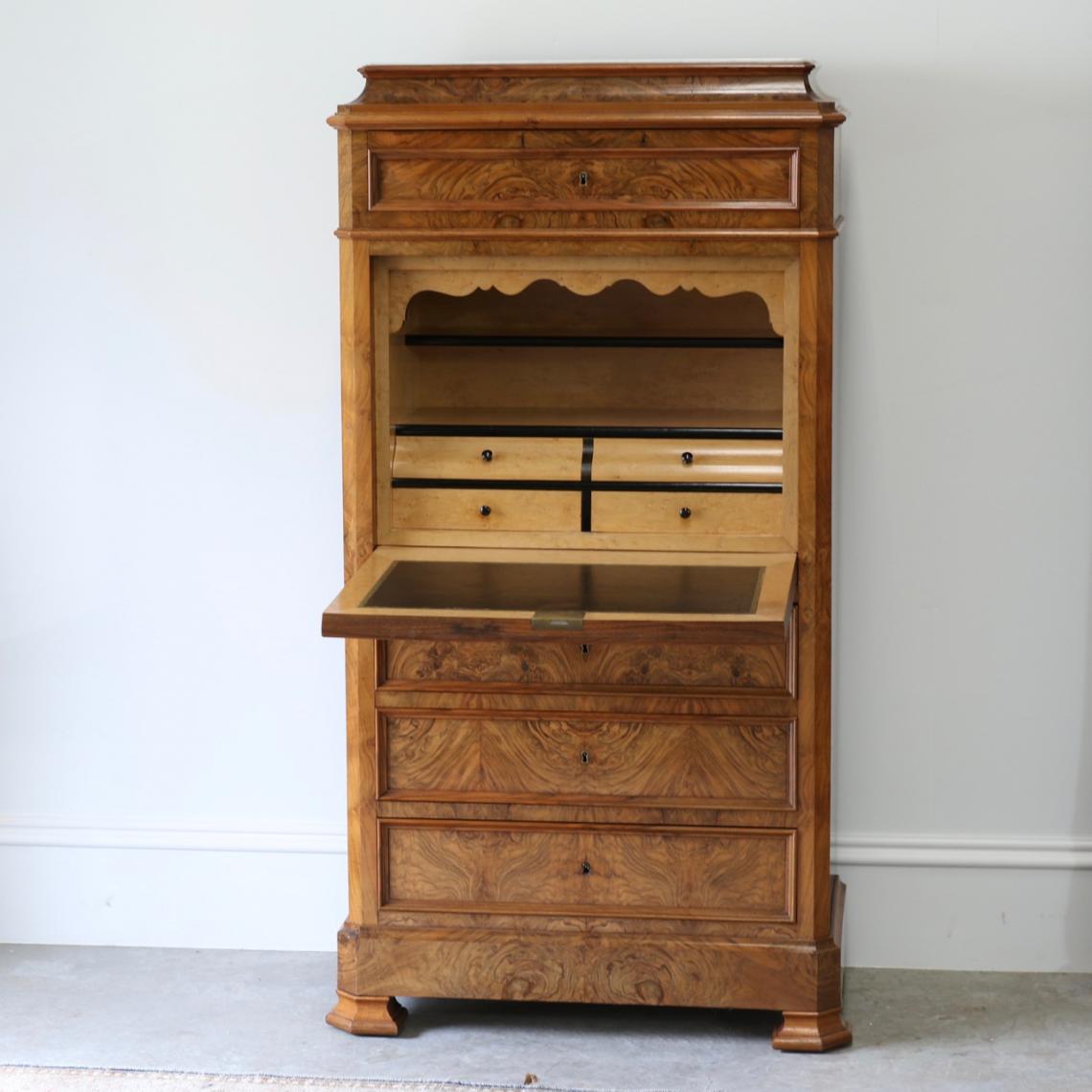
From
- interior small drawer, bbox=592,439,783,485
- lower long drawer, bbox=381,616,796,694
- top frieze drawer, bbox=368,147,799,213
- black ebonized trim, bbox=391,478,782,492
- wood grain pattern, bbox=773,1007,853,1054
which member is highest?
top frieze drawer, bbox=368,147,799,213

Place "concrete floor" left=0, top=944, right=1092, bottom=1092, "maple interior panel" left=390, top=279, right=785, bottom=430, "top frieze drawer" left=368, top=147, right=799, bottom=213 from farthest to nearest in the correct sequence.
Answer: "maple interior panel" left=390, top=279, right=785, bottom=430 < "concrete floor" left=0, top=944, right=1092, bottom=1092 < "top frieze drawer" left=368, top=147, right=799, bottom=213

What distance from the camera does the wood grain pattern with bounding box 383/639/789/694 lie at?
127 inches

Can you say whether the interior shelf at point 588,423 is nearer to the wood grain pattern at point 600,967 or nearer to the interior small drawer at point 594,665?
the interior small drawer at point 594,665

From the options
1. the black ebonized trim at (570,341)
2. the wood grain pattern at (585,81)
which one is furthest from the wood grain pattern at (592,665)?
the wood grain pattern at (585,81)

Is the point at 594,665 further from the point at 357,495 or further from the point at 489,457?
the point at 357,495

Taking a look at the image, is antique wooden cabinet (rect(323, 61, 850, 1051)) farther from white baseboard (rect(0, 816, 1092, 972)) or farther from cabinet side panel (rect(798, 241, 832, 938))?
white baseboard (rect(0, 816, 1092, 972))

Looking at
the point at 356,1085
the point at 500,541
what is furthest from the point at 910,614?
the point at 356,1085

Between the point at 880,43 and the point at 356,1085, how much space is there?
244 cm

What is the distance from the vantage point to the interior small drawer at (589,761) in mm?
3256

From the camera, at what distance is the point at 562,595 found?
296 cm

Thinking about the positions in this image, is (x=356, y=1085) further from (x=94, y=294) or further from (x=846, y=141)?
(x=846, y=141)

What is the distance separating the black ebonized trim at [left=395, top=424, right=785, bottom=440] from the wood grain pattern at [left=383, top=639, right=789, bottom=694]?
1.40 feet

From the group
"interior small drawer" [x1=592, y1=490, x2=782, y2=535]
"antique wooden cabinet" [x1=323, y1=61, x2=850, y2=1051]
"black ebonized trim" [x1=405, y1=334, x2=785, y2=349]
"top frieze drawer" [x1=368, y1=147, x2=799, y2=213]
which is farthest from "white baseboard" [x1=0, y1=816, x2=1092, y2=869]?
"top frieze drawer" [x1=368, y1=147, x2=799, y2=213]

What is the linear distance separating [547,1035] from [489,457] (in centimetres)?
121
